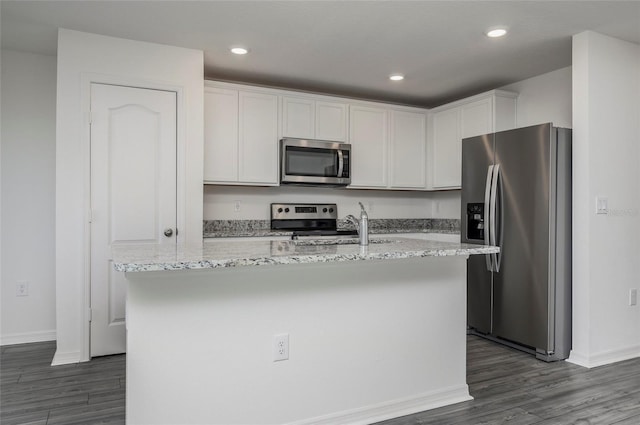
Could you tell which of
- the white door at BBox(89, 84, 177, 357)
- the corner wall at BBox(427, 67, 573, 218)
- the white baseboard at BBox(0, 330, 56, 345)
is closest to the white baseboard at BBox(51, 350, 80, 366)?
the white door at BBox(89, 84, 177, 357)

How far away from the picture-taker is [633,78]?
345cm

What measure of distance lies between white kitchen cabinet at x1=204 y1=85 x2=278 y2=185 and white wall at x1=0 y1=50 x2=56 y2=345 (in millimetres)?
1328

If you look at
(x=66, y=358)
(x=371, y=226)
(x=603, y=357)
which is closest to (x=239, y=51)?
(x=371, y=226)

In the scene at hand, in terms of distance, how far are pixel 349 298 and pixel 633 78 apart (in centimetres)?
299

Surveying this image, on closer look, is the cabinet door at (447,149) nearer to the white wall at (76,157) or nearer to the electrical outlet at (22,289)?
the white wall at (76,157)

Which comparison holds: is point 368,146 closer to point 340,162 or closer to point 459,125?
point 340,162

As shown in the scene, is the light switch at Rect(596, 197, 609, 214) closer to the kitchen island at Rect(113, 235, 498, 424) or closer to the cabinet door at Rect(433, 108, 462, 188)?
the kitchen island at Rect(113, 235, 498, 424)

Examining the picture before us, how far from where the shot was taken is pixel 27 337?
12.1ft

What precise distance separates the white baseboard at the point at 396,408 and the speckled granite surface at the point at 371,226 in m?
2.19

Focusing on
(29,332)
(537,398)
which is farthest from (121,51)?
(537,398)

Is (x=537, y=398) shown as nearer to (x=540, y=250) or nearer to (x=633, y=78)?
(x=540, y=250)

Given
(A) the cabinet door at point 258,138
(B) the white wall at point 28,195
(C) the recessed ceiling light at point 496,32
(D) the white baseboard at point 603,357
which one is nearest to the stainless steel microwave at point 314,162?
(A) the cabinet door at point 258,138

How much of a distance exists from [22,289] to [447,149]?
168 inches

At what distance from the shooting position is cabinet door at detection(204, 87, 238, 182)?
4.00 meters
